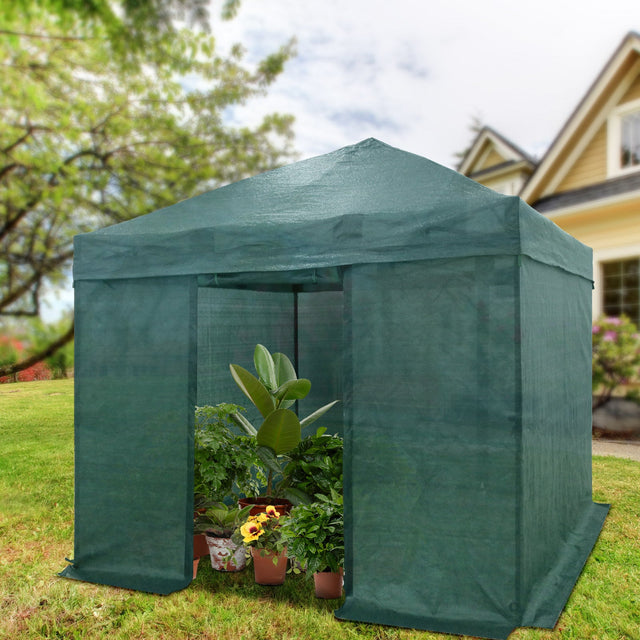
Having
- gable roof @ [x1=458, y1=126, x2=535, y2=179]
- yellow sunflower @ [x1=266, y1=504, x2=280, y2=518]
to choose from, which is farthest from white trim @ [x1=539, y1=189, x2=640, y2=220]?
yellow sunflower @ [x1=266, y1=504, x2=280, y2=518]

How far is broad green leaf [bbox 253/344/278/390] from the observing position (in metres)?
3.50

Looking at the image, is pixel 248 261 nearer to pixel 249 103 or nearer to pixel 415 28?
pixel 415 28

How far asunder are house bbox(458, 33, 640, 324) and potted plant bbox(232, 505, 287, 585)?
6.85 metres

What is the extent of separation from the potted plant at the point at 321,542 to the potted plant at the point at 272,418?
1.16ft

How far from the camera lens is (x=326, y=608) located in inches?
108

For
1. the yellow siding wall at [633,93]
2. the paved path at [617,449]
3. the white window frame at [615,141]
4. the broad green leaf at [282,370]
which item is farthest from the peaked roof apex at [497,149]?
the broad green leaf at [282,370]

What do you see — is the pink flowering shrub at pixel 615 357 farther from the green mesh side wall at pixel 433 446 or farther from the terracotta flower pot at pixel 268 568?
the terracotta flower pot at pixel 268 568

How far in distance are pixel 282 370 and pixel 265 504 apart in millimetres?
855

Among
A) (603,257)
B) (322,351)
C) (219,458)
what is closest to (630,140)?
(603,257)

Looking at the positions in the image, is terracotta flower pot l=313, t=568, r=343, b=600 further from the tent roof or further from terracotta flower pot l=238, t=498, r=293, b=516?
the tent roof

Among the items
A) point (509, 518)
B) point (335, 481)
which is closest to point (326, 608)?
point (335, 481)

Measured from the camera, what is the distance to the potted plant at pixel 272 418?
10.3ft

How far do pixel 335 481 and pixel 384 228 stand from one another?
147cm

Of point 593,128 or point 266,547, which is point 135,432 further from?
point 593,128
